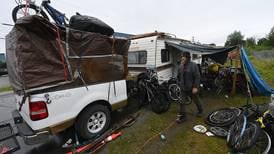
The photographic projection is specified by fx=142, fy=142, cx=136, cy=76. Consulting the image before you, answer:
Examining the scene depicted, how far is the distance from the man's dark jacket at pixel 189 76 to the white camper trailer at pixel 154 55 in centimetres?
231

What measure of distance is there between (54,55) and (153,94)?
126 inches

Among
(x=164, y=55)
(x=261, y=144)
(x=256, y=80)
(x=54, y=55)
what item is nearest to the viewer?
(x=261, y=144)

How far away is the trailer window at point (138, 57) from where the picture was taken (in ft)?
21.8

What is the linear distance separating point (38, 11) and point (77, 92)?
8.45ft

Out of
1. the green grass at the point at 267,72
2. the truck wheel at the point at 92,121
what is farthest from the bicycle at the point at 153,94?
the green grass at the point at 267,72

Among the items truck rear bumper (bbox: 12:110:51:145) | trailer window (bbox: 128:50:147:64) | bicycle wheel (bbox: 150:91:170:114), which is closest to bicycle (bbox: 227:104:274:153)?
bicycle wheel (bbox: 150:91:170:114)

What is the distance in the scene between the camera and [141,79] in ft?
17.7

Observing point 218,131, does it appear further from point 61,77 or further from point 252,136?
point 61,77

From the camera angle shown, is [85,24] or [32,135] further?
[85,24]

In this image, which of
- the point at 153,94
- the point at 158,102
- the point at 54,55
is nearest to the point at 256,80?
the point at 158,102

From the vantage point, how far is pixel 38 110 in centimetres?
248

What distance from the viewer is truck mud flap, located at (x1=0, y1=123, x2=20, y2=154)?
2605mm

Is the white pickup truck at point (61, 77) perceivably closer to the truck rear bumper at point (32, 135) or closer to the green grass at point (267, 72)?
the truck rear bumper at point (32, 135)

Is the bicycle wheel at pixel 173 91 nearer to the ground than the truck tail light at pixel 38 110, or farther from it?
nearer to the ground
